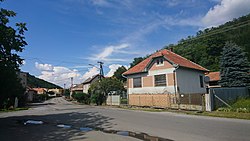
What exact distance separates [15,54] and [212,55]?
53.8 meters

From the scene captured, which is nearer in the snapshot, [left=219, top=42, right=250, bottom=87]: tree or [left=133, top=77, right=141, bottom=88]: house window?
[left=133, top=77, right=141, bottom=88]: house window

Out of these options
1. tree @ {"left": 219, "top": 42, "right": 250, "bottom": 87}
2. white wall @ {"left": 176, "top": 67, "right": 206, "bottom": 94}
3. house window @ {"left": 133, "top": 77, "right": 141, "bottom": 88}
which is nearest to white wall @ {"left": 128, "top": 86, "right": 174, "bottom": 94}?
house window @ {"left": 133, "top": 77, "right": 141, "bottom": 88}

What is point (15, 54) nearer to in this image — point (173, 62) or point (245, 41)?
point (173, 62)

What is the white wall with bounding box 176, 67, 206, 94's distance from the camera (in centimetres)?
2728

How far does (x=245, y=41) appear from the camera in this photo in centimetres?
5341

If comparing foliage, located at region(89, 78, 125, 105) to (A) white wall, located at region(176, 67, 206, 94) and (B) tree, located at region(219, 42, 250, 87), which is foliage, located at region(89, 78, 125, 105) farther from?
(B) tree, located at region(219, 42, 250, 87)

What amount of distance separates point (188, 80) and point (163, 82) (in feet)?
11.0

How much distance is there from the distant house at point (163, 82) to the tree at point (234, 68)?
6144mm


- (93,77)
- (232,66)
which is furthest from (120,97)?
(93,77)

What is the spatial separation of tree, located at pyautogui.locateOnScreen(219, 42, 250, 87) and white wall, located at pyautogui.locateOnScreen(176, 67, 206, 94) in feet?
21.2

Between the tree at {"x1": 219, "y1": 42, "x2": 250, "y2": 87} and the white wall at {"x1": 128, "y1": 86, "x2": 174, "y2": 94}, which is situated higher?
the tree at {"x1": 219, "y1": 42, "x2": 250, "y2": 87}

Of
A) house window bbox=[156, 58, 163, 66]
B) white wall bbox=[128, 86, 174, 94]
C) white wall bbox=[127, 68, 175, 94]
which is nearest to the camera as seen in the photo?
white wall bbox=[128, 86, 174, 94]

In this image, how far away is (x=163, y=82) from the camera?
91.6ft

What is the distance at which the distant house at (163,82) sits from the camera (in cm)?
2638
